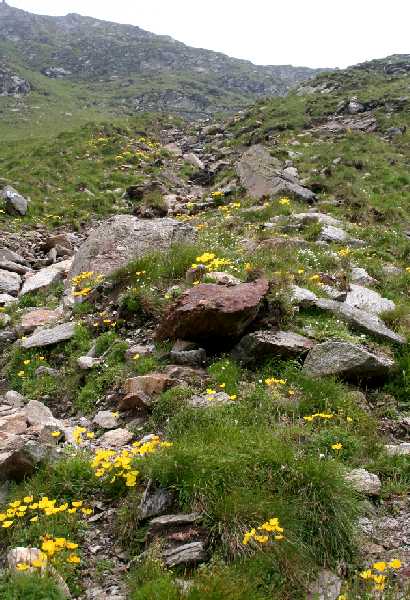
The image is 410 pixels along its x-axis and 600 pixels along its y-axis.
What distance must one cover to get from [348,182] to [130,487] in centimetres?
1736

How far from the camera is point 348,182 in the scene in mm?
21016

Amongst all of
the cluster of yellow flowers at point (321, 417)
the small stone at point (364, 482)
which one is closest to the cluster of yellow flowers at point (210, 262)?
the cluster of yellow flowers at point (321, 417)

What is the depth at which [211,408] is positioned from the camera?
7.05 metres

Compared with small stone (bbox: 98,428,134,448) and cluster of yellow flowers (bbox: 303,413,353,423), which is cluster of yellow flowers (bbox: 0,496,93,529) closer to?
small stone (bbox: 98,428,134,448)

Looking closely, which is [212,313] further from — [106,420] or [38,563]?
[38,563]

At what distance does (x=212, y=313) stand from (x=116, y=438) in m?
2.35

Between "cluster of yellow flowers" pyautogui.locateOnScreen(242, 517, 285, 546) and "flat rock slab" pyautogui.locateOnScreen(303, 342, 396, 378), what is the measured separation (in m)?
3.14

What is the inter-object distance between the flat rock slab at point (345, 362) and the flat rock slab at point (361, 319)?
816mm

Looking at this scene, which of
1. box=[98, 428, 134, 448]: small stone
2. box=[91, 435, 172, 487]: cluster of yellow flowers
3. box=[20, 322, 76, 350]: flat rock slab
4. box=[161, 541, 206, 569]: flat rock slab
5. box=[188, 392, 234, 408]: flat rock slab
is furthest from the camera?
box=[20, 322, 76, 350]: flat rock slab

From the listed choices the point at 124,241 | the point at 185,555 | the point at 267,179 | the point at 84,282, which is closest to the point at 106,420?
the point at 185,555

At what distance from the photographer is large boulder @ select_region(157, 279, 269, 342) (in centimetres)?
850

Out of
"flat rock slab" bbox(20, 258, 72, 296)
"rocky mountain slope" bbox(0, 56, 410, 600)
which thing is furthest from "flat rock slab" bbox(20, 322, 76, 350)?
"flat rock slab" bbox(20, 258, 72, 296)

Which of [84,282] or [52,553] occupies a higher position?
[52,553]

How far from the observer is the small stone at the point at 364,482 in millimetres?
5785
